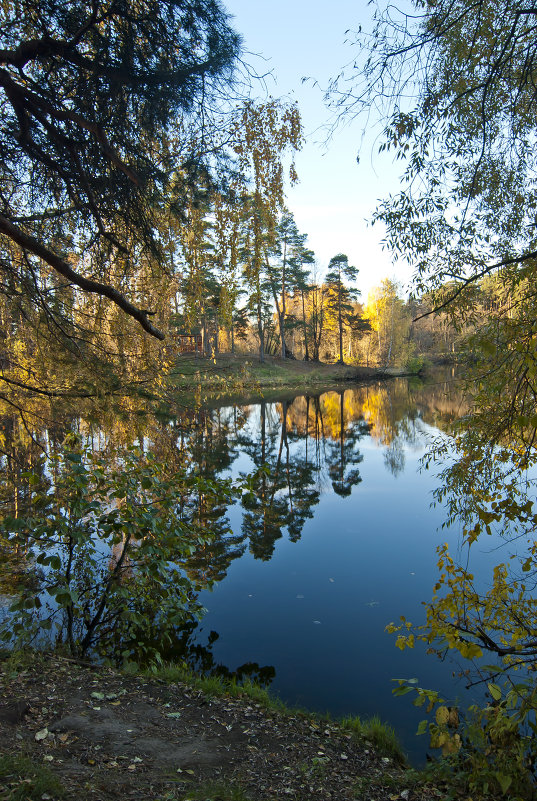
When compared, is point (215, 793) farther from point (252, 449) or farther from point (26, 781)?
point (252, 449)

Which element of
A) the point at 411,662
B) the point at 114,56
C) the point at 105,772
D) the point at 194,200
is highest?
the point at 114,56

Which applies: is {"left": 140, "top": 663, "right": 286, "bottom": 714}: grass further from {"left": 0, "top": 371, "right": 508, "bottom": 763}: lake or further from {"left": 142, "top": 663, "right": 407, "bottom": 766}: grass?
{"left": 0, "top": 371, "right": 508, "bottom": 763}: lake

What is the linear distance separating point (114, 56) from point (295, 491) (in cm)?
1104

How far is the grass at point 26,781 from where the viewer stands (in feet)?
8.33

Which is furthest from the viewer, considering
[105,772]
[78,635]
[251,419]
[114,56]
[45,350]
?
[251,419]

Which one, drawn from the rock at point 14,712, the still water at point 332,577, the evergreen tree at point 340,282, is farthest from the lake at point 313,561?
the evergreen tree at point 340,282

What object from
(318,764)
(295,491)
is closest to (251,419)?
(295,491)

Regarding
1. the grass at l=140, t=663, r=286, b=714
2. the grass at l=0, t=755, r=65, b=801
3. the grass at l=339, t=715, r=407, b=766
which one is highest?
the grass at l=0, t=755, r=65, b=801

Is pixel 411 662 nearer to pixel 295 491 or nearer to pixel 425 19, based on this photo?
pixel 425 19

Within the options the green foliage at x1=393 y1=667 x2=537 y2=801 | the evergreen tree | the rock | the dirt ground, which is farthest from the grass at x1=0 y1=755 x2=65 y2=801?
the evergreen tree

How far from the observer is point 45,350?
5418 millimetres

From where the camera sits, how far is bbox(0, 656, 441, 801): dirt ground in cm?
308

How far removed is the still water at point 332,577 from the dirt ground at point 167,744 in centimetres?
92

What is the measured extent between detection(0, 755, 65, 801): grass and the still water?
113 inches
